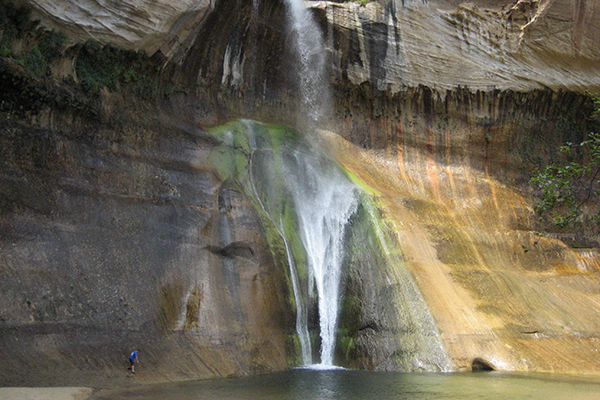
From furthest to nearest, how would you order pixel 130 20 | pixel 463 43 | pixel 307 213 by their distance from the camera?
1. pixel 463 43
2. pixel 307 213
3. pixel 130 20

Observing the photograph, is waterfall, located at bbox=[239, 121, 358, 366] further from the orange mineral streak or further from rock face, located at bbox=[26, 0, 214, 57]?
rock face, located at bbox=[26, 0, 214, 57]

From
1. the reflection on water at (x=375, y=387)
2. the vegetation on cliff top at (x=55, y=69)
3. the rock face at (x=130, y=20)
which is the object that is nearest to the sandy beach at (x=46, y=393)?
the reflection on water at (x=375, y=387)

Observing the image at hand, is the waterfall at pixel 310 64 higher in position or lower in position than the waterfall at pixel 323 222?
higher

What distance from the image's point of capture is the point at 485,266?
17.3 metres

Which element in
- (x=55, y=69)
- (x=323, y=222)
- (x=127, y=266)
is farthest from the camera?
(x=323, y=222)

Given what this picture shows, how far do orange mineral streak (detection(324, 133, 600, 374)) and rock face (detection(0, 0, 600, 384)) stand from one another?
0.07 m

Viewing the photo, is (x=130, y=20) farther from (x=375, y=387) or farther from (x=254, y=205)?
(x=375, y=387)

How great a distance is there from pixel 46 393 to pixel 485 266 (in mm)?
12880

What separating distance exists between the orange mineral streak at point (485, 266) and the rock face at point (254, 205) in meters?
0.07

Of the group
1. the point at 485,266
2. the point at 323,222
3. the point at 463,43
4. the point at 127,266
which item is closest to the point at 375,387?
the point at 127,266

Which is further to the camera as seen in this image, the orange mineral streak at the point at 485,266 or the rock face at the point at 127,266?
the orange mineral streak at the point at 485,266

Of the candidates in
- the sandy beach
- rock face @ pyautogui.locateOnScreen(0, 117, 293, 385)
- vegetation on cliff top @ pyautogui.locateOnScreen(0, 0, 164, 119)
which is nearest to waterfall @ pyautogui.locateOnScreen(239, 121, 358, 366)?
rock face @ pyautogui.locateOnScreen(0, 117, 293, 385)

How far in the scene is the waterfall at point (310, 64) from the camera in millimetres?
20844

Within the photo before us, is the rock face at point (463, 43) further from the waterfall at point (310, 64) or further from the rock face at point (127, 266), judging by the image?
the rock face at point (127, 266)
